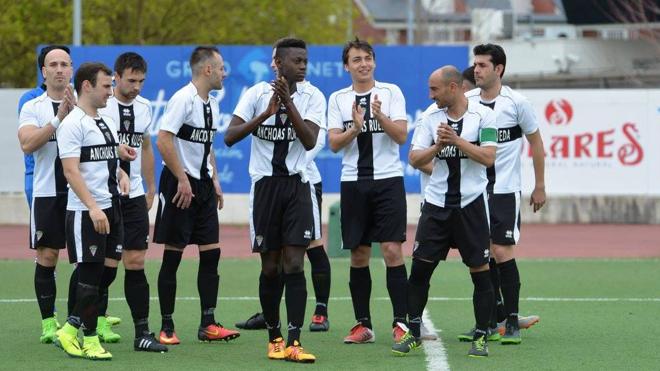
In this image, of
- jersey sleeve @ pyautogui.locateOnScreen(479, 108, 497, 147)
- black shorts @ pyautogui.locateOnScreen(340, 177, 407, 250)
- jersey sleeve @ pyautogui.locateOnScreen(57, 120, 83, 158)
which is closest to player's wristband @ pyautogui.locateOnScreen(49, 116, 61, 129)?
jersey sleeve @ pyautogui.locateOnScreen(57, 120, 83, 158)

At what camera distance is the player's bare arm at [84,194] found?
9.57 m

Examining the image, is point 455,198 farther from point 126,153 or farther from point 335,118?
point 126,153

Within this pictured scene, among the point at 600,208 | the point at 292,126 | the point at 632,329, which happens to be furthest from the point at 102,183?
the point at 600,208

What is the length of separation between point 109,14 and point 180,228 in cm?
2320

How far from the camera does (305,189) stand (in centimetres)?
1007

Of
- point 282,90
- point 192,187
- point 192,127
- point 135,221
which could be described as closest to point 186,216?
point 192,187

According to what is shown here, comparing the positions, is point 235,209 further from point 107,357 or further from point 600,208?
point 107,357

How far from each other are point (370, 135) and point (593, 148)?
14510mm

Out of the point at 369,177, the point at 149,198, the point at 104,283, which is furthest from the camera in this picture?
the point at 149,198

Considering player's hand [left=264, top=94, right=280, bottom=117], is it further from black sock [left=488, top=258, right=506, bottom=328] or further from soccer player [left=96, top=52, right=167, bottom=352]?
black sock [left=488, top=258, right=506, bottom=328]

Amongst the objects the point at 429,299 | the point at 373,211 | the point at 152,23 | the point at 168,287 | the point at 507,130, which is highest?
the point at 152,23

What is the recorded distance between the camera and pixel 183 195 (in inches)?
415

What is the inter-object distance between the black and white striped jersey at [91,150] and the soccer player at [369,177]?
70.9 inches

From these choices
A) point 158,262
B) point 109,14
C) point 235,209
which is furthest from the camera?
point 109,14
